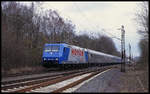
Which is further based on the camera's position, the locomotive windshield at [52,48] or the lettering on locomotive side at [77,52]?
the lettering on locomotive side at [77,52]

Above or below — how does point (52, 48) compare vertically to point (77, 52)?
above

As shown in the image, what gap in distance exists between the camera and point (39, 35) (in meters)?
45.1

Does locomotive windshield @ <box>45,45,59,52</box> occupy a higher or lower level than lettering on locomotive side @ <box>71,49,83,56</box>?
higher

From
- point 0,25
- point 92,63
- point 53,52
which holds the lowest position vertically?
point 92,63

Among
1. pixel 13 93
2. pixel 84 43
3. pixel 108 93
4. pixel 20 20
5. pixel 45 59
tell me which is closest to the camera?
pixel 13 93

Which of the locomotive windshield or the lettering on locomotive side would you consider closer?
the locomotive windshield

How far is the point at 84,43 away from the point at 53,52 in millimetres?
39428

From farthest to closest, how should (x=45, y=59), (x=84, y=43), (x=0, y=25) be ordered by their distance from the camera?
(x=84, y=43) < (x=45, y=59) < (x=0, y=25)

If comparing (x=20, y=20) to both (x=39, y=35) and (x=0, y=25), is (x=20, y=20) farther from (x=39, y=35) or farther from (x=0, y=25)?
(x=0, y=25)

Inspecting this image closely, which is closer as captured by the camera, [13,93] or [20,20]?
[13,93]

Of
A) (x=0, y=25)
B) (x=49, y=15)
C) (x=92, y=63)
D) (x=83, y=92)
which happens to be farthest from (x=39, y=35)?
(x=83, y=92)

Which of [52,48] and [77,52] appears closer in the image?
[52,48]

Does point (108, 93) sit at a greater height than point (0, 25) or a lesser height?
lesser

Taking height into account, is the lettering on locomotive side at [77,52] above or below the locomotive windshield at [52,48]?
below
